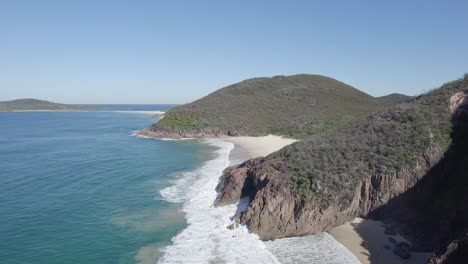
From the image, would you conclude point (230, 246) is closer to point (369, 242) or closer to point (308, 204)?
point (308, 204)

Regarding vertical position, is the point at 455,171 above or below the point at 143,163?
above

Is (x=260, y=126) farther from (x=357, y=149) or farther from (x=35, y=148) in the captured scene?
(x=357, y=149)

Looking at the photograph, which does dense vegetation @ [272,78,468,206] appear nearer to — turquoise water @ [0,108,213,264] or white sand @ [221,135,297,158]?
turquoise water @ [0,108,213,264]

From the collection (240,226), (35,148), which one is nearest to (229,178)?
(240,226)

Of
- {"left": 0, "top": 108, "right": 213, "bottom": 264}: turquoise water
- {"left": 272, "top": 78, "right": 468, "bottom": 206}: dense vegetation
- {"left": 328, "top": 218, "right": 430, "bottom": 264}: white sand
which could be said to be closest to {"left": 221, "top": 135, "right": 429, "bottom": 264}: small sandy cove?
{"left": 328, "top": 218, "right": 430, "bottom": 264}: white sand

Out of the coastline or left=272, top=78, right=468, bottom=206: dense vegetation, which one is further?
left=272, top=78, right=468, bottom=206: dense vegetation

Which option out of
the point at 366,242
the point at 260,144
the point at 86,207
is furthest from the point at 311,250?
the point at 260,144
